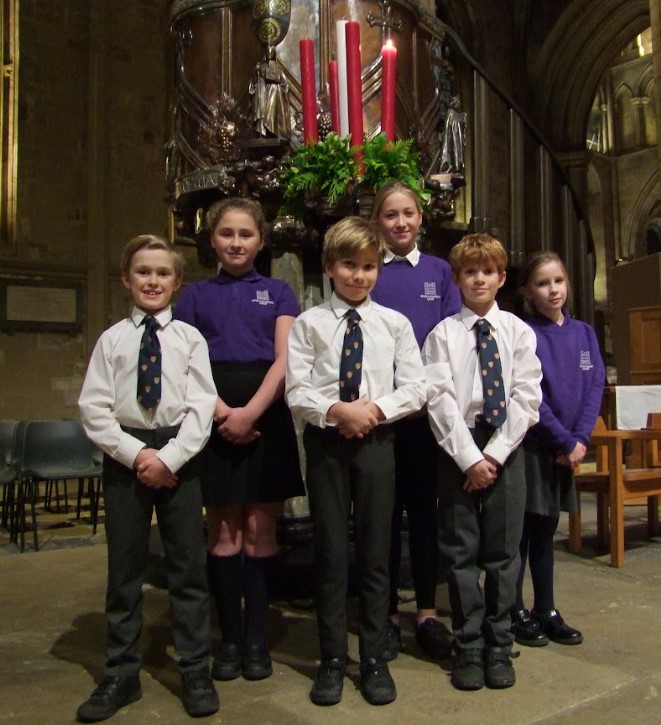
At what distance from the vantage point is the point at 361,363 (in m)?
2.47

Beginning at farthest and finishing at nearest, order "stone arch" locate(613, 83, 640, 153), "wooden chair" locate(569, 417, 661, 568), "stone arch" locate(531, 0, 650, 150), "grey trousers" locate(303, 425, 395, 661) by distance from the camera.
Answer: "stone arch" locate(613, 83, 640, 153)
"stone arch" locate(531, 0, 650, 150)
"wooden chair" locate(569, 417, 661, 568)
"grey trousers" locate(303, 425, 395, 661)

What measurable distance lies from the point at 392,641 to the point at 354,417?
852 mm

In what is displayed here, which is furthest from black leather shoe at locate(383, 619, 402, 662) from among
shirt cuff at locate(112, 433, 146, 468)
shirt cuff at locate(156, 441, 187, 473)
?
shirt cuff at locate(112, 433, 146, 468)

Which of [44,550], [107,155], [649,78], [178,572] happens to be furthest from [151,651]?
[649,78]

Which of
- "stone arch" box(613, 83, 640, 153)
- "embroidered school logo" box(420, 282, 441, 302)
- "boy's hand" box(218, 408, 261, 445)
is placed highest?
"stone arch" box(613, 83, 640, 153)

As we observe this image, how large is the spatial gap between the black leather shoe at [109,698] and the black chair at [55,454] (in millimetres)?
3380

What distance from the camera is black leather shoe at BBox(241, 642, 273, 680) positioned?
8.21ft

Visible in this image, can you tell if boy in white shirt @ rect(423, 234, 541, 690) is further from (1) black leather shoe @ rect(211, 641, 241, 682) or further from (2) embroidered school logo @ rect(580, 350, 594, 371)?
(1) black leather shoe @ rect(211, 641, 241, 682)

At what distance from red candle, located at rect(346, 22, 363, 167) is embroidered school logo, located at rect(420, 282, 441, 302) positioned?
0.62m

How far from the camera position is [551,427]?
2.88m

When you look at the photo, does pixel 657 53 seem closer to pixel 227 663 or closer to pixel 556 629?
pixel 556 629

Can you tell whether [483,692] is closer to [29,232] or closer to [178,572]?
[178,572]

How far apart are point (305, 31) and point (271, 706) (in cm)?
289

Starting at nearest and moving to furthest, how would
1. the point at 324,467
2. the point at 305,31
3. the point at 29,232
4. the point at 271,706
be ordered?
the point at 271,706 → the point at 324,467 → the point at 305,31 → the point at 29,232
